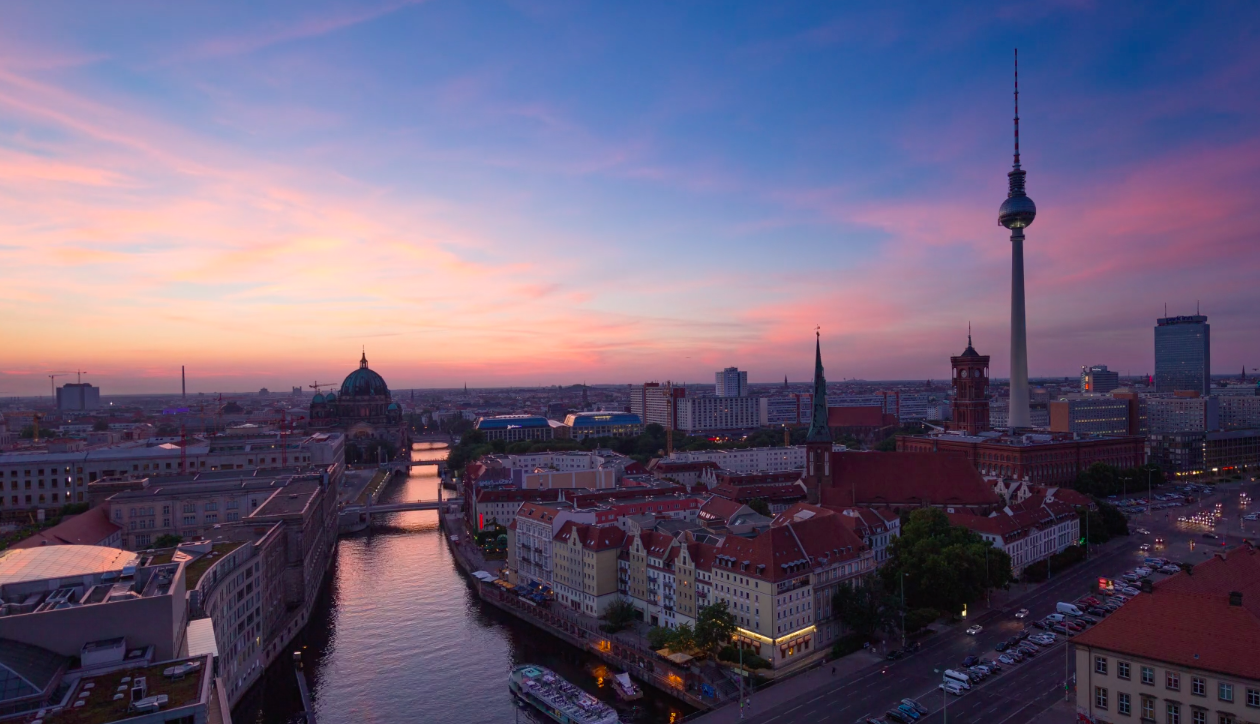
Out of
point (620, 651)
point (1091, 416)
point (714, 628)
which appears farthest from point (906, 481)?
point (1091, 416)

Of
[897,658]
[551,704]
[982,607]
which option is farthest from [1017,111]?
[551,704]

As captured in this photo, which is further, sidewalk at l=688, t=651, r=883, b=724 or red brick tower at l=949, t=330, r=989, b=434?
red brick tower at l=949, t=330, r=989, b=434

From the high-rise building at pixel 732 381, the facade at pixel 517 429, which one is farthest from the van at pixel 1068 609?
the high-rise building at pixel 732 381

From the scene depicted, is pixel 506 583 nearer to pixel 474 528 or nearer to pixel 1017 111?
pixel 474 528

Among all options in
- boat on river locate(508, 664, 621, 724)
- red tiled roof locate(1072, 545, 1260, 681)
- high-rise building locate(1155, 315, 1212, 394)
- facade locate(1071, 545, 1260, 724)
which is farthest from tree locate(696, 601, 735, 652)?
high-rise building locate(1155, 315, 1212, 394)

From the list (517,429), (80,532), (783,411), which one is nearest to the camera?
(80,532)

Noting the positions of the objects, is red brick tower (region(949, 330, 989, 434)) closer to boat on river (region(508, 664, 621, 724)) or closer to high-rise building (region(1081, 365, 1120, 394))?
boat on river (region(508, 664, 621, 724))

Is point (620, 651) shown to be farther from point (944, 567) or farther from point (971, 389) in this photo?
point (971, 389)

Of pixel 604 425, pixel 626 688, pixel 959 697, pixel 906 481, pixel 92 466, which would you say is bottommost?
pixel 626 688
